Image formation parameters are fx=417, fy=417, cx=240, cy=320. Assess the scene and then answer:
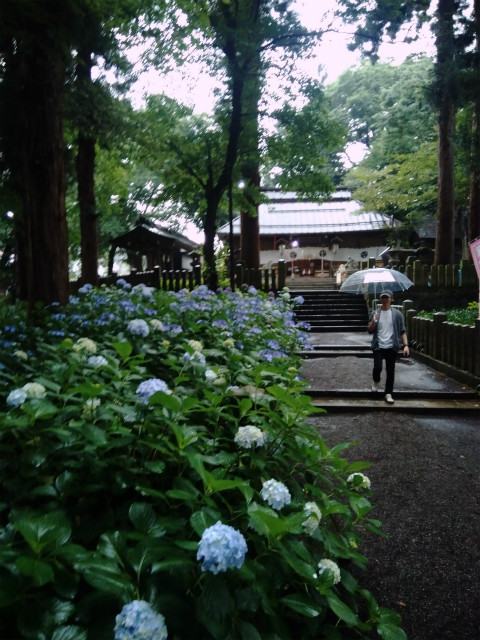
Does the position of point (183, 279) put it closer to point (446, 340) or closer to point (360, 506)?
point (446, 340)

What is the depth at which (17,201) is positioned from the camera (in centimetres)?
561

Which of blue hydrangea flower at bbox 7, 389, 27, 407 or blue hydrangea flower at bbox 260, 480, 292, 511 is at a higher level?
blue hydrangea flower at bbox 7, 389, 27, 407

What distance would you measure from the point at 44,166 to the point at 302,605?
5768 mm

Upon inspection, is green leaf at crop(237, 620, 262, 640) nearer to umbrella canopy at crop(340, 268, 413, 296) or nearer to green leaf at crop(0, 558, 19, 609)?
green leaf at crop(0, 558, 19, 609)

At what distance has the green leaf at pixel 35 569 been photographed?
937mm

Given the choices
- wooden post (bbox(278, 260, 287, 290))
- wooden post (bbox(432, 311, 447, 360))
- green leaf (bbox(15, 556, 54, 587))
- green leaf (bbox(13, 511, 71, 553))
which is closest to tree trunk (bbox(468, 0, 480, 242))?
wooden post (bbox(278, 260, 287, 290))

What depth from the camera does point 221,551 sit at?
994 mm

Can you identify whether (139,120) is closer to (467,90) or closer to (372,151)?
(467,90)

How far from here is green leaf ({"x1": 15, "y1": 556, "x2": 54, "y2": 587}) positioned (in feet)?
3.07

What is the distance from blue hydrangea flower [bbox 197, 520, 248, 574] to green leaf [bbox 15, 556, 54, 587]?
1.13 ft

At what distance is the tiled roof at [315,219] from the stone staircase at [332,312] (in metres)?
11.0

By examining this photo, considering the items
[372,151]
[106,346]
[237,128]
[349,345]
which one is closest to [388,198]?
[372,151]

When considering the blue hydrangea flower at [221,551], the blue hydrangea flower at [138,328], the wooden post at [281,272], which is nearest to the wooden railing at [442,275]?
the wooden post at [281,272]

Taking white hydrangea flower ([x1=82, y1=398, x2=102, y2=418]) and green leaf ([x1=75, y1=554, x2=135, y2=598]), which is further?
white hydrangea flower ([x1=82, y1=398, x2=102, y2=418])
